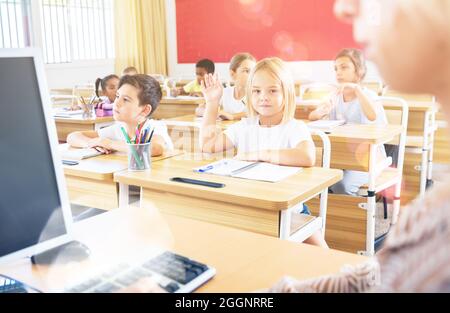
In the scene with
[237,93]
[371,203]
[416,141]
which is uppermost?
[237,93]

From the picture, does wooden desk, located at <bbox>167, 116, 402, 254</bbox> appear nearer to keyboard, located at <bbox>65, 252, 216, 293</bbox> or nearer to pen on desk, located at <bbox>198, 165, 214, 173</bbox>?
pen on desk, located at <bbox>198, 165, 214, 173</bbox>

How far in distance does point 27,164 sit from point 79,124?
3.10m

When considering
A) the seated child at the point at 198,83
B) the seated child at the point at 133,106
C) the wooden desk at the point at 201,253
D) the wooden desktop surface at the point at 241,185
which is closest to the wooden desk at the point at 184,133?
the seated child at the point at 133,106

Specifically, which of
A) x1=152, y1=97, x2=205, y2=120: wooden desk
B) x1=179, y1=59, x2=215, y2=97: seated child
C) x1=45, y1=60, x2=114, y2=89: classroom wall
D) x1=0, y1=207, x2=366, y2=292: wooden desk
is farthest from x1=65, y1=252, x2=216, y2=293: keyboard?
x1=45, y1=60, x2=114, y2=89: classroom wall

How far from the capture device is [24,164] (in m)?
0.82

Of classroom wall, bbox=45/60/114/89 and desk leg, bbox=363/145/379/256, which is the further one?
classroom wall, bbox=45/60/114/89

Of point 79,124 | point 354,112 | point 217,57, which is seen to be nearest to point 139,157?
point 354,112

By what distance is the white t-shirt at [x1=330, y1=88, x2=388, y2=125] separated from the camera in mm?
3070

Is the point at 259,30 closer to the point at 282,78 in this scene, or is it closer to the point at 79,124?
the point at 79,124

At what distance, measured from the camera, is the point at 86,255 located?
3.08 feet

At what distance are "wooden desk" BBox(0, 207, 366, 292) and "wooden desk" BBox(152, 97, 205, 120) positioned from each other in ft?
12.0

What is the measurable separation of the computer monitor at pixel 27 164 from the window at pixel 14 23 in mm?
5850
